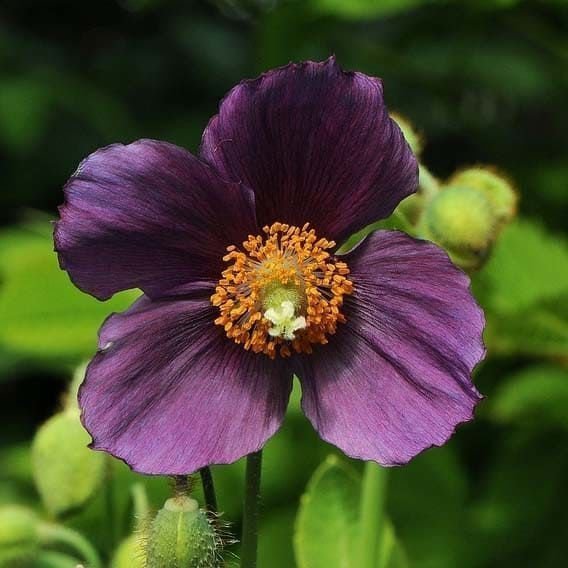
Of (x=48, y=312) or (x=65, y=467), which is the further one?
(x=48, y=312)

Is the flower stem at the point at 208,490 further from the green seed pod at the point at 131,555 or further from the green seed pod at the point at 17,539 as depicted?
the green seed pod at the point at 17,539

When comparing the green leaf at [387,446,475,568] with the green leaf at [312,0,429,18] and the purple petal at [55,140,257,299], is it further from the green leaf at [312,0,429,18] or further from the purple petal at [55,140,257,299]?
→ the purple petal at [55,140,257,299]

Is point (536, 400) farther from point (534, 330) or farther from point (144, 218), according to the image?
point (144, 218)

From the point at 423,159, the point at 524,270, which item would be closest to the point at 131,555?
the point at 524,270

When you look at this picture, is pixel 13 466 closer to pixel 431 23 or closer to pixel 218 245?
pixel 218 245

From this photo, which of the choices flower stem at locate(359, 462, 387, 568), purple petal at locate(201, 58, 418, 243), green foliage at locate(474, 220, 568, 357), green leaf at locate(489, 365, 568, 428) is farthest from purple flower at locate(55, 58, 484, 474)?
green leaf at locate(489, 365, 568, 428)

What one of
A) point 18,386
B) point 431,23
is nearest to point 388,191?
point 431,23
